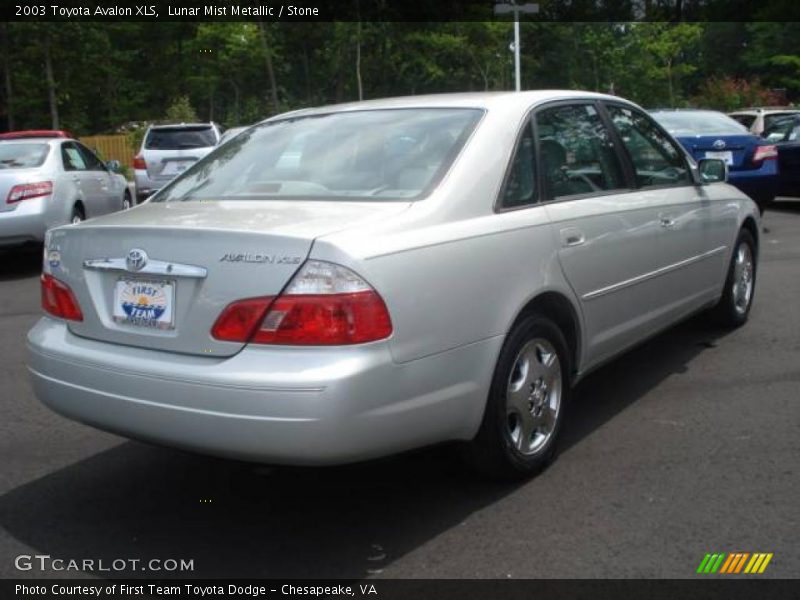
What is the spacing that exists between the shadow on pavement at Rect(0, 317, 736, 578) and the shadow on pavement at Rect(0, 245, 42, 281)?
6672 mm

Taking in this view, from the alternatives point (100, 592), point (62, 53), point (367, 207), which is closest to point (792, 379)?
point (367, 207)

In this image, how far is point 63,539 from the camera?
138 inches

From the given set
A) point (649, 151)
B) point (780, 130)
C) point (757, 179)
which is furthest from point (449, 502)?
point (780, 130)

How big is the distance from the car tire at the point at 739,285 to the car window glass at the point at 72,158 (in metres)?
7.95

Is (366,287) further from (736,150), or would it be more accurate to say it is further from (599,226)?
(736,150)

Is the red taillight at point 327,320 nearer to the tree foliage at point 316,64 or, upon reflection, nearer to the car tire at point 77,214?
the car tire at point 77,214

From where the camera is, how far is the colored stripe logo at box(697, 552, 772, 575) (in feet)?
10.4

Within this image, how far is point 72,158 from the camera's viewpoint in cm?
1160

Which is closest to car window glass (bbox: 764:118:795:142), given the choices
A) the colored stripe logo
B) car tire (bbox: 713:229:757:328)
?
car tire (bbox: 713:229:757:328)

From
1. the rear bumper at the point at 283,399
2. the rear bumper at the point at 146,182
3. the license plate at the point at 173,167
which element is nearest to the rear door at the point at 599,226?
the rear bumper at the point at 283,399

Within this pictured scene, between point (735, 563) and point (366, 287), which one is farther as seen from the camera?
point (735, 563)

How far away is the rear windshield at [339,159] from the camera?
3.79 m

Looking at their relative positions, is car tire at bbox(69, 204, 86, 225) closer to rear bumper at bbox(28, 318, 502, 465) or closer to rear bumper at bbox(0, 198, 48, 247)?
rear bumper at bbox(0, 198, 48, 247)

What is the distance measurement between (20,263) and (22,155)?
4.63 ft
